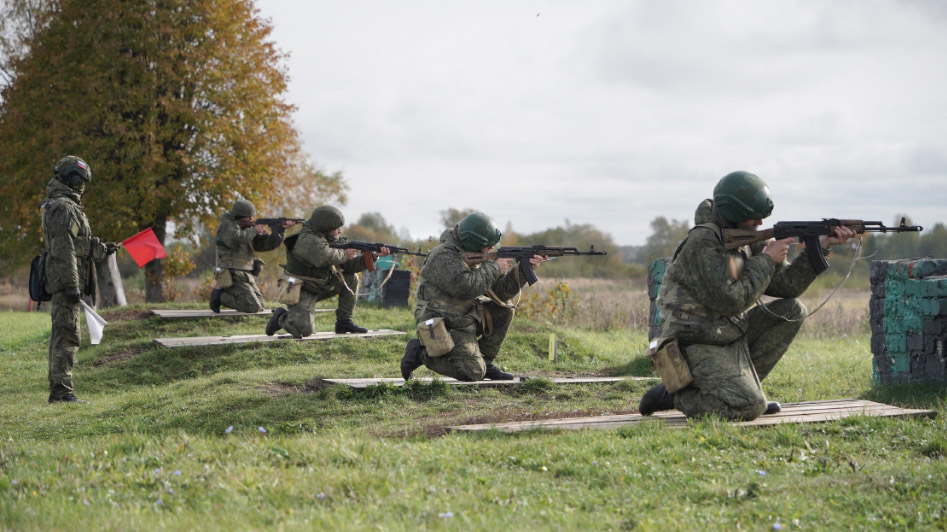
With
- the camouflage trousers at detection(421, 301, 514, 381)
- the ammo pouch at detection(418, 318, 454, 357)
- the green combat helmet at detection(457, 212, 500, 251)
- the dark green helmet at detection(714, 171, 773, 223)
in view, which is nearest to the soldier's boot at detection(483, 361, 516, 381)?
the camouflage trousers at detection(421, 301, 514, 381)

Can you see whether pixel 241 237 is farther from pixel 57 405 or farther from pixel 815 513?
pixel 815 513

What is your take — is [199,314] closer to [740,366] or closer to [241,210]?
[241,210]

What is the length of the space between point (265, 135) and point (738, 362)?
2065 cm

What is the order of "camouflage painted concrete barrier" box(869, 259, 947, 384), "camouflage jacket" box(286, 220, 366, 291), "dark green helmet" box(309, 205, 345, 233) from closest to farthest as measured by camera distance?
"camouflage painted concrete barrier" box(869, 259, 947, 384) < "camouflage jacket" box(286, 220, 366, 291) < "dark green helmet" box(309, 205, 345, 233)

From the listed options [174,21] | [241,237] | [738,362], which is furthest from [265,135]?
[738,362]

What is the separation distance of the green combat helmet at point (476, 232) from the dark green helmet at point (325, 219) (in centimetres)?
389

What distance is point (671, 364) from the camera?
7.33 metres

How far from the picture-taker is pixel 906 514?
16.8 ft

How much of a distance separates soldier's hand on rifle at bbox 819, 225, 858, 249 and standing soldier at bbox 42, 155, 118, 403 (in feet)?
26.6

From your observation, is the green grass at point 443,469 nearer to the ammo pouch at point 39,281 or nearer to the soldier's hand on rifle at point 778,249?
the soldier's hand on rifle at point 778,249

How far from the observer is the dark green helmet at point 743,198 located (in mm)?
7402

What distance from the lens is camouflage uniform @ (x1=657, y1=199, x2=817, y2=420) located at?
23.8 ft

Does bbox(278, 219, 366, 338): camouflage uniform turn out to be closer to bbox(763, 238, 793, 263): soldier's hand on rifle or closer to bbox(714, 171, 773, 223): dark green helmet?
bbox(714, 171, 773, 223): dark green helmet

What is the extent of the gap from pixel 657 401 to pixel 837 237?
2.05 meters
